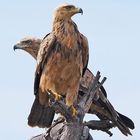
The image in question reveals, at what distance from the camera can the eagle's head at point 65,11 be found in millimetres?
10023

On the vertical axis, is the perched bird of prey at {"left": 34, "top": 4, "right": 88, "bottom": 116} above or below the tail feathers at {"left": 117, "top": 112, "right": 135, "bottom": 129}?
above

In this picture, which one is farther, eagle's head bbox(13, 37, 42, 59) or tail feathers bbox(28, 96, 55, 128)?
eagle's head bbox(13, 37, 42, 59)

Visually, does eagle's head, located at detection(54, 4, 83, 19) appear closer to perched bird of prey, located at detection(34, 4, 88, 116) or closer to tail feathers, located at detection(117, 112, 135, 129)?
perched bird of prey, located at detection(34, 4, 88, 116)

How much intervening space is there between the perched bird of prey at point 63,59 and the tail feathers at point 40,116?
0.13 meters

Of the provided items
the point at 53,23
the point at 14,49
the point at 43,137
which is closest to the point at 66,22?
the point at 53,23

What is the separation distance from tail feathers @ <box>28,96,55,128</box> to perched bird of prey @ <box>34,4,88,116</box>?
0.44 feet

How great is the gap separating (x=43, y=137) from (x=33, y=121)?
133 cm

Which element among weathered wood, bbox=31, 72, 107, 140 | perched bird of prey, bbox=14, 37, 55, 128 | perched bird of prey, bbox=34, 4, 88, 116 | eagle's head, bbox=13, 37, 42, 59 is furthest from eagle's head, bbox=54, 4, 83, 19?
eagle's head, bbox=13, 37, 42, 59

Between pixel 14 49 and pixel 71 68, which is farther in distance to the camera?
pixel 14 49

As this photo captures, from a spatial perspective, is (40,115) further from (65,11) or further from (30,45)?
(30,45)

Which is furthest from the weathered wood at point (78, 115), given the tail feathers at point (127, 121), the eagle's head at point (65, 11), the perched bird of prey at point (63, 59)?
the tail feathers at point (127, 121)

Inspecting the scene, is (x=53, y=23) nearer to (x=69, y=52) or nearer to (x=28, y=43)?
(x=69, y=52)

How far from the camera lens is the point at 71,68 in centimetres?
977

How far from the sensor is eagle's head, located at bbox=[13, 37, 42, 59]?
42.0ft
